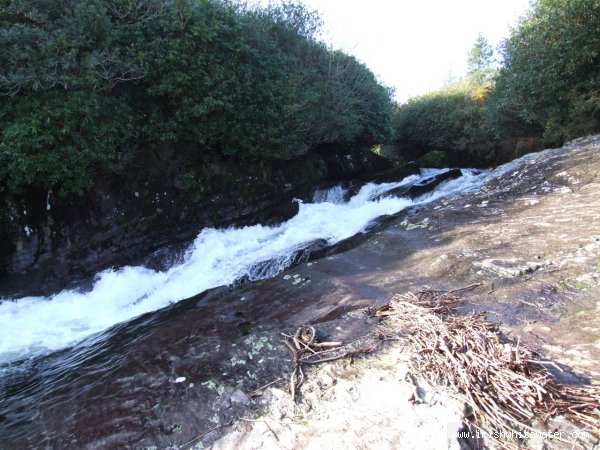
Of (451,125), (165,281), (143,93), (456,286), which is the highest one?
(143,93)

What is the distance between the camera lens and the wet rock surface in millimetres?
3244

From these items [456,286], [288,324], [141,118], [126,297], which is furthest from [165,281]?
[456,286]

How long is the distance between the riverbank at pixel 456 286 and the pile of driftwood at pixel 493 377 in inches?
4.9

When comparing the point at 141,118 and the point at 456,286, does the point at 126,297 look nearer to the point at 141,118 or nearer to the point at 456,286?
the point at 141,118

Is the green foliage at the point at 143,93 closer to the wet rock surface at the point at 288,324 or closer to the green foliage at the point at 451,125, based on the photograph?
the wet rock surface at the point at 288,324

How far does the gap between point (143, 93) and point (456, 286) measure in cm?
815

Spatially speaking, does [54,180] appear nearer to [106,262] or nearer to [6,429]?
[106,262]

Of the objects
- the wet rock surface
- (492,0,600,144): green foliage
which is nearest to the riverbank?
the wet rock surface

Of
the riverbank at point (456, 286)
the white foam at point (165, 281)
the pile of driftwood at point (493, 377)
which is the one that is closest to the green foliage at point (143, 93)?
the white foam at point (165, 281)

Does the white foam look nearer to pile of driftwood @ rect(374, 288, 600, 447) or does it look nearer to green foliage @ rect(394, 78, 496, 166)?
pile of driftwood @ rect(374, 288, 600, 447)

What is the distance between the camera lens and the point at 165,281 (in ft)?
27.9

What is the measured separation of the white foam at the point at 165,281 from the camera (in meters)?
6.58

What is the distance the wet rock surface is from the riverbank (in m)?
0.02

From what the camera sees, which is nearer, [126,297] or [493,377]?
[493,377]
